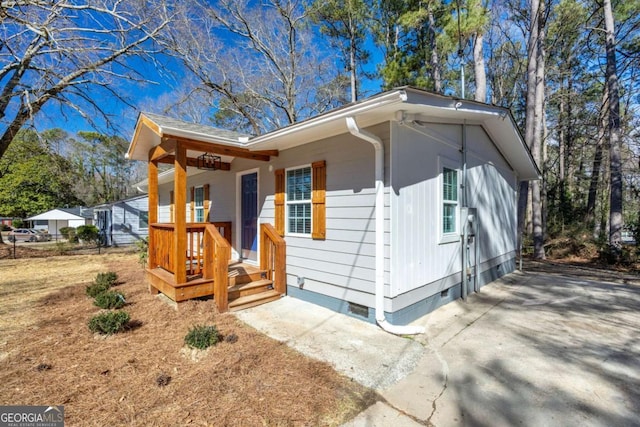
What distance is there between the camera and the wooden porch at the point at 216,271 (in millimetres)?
4156

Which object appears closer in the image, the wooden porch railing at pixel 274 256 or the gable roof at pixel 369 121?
the gable roof at pixel 369 121

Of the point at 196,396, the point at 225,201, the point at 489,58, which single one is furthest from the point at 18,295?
the point at 489,58

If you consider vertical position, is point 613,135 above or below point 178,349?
above

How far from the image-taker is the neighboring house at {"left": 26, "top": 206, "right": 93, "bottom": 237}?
2066 centimetres

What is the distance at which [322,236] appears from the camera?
14.5 ft

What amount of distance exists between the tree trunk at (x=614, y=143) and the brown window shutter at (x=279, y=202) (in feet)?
33.2

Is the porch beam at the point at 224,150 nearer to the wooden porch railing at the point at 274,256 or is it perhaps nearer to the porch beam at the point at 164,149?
the porch beam at the point at 164,149

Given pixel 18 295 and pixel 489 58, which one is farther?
pixel 489 58

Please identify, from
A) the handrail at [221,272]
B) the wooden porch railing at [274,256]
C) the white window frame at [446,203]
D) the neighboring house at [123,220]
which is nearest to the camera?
the handrail at [221,272]

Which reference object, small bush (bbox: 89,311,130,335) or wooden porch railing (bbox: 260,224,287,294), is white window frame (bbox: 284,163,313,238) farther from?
small bush (bbox: 89,311,130,335)

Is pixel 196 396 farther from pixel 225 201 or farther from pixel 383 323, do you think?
pixel 225 201

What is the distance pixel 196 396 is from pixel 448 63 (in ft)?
44.2

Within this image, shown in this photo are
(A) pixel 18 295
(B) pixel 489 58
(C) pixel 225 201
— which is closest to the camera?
(A) pixel 18 295

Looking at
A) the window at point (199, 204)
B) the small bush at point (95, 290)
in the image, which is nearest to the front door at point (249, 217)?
the window at point (199, 204)
